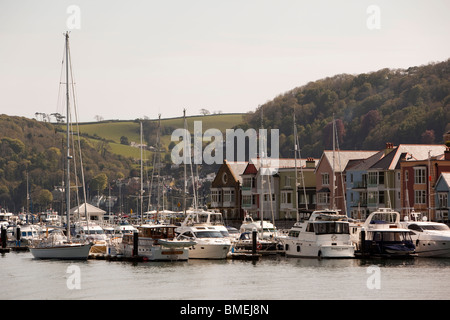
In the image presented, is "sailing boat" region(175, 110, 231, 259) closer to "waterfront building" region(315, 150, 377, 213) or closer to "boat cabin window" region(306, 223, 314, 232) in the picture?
"boat cabin window" region(306, 223, 314, 232)

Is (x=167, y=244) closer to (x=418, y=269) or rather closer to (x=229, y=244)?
(x=229, y=244)

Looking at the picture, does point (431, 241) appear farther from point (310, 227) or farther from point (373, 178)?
point (373, 178)

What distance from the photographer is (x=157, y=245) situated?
258ft

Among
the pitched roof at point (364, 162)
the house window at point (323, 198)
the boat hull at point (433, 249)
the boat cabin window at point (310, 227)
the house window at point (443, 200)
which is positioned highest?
the pitched roof at point (364, 162)

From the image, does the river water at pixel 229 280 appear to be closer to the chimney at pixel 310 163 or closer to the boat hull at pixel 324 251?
the boat hull at pixel 324 251

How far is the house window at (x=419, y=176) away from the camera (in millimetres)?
110125

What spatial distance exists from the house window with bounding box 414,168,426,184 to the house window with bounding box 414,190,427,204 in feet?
4.21

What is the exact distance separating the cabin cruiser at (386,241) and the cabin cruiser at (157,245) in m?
17.4

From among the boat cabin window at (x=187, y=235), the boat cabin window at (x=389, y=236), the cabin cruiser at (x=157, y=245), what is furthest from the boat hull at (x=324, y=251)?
the cabin cruiser at (x=157, y=245)

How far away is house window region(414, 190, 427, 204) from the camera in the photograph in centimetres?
11006

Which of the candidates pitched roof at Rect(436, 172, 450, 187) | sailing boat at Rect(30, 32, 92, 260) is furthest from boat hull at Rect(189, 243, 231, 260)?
pitched roof at Rect(436, 172, 450, 187)

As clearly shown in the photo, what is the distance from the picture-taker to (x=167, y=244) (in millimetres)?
77750

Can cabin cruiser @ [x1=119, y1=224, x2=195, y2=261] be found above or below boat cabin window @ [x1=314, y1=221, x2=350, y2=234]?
below
